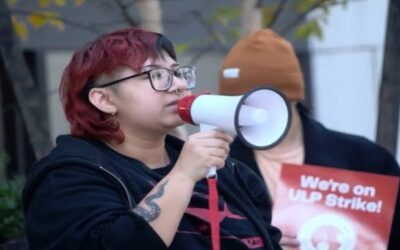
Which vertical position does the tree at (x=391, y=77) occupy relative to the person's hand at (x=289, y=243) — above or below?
above

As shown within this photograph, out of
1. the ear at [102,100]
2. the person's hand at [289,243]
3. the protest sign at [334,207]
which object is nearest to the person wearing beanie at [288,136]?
the protest sign at [334,207]

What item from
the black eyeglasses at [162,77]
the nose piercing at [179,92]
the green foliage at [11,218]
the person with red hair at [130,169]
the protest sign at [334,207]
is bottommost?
the green foliage at [11,218]

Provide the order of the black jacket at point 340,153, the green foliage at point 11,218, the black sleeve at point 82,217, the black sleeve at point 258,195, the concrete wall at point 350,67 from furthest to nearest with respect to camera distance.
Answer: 1. the concrete wall at point 350,67
2. the green foliage at point 11,218
3. the black jacket at point 340,153
4. the black sleeve at point 258,195
5. the black sleeve at point 82,217

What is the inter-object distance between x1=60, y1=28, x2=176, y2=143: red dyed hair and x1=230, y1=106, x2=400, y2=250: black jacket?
3.63 feet

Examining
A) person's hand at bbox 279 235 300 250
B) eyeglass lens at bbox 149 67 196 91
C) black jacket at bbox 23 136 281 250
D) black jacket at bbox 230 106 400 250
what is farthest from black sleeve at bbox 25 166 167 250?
black jacket at bbox 230 106 400 250

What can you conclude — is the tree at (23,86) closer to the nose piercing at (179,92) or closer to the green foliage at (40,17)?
the green foliage at (40,17)

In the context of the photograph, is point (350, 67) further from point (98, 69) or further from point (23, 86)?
point (98, 69)

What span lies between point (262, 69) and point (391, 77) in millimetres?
999

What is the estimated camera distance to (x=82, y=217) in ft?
7.10

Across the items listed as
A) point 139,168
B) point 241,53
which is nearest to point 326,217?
point 241,53

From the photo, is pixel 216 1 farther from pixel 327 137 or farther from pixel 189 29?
pixel 327 137

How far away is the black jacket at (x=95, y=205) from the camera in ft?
6.95

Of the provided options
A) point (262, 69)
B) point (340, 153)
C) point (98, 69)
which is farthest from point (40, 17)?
point (98, 69)

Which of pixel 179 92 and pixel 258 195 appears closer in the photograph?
pixel 179 92
